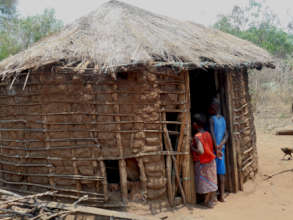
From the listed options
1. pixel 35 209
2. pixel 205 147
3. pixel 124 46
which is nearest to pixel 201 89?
pixel 205 147

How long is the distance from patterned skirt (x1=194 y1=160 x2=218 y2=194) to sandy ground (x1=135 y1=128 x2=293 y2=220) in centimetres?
32

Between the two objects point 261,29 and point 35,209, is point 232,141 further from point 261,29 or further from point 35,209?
point 261,29

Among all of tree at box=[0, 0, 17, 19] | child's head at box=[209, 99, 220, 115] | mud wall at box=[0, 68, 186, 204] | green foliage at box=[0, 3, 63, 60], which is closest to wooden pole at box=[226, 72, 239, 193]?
child's head at box=[209, 99, 220, 115]

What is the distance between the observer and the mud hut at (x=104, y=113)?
4.64 meters

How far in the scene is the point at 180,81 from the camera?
490cm

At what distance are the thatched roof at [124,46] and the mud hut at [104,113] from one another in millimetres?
20

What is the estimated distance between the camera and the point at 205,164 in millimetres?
5094

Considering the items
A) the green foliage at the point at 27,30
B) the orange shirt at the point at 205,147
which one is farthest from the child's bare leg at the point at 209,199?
the green foliage at the point at 27,30

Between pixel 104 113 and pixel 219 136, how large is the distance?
2116 millimetres

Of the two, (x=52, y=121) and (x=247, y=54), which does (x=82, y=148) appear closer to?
(x=52, y=121)

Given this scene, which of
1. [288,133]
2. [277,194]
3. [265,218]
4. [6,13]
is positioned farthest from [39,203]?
[6,13]

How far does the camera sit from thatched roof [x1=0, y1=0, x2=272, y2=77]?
460 cm

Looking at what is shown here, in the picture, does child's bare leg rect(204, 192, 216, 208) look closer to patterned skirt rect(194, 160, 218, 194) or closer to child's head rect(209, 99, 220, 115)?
patterned skirt rect(194, 160, 218, 194)

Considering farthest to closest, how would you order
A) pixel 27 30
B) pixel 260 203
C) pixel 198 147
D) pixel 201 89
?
pixel 27 30 → pixel 201 89 → pixel 260 203 → pixel 198 147
